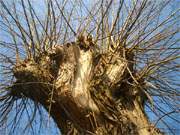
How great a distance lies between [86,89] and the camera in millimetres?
3975

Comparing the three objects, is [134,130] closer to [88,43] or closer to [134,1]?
[88,43]

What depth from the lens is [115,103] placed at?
3975 mm

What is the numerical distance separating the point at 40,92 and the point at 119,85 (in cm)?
89

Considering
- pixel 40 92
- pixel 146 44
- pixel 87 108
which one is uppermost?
pixel 146 44

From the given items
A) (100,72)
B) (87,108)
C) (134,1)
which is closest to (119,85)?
(100,72)

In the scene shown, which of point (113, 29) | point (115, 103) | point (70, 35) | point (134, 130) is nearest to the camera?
point (134, 130)

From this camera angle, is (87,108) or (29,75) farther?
(29,75)

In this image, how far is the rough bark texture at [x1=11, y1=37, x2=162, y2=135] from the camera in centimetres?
384

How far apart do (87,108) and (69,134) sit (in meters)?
0.45

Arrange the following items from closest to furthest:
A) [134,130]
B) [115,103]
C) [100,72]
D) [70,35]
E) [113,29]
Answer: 1. [134,130]
2. [115,103]
3. [100,72]
4. [113,29]
5. [70,35]

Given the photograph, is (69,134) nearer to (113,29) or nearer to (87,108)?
(87,108)

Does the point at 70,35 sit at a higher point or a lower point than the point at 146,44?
higher

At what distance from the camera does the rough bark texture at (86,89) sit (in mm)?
3842

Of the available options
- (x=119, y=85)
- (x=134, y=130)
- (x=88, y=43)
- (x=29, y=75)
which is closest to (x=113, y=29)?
(x=88, y=43)
